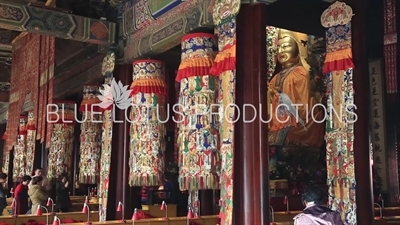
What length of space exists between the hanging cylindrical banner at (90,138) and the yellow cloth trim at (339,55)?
4.31 meters

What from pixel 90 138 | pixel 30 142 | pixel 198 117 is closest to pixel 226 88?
pixel 198 117

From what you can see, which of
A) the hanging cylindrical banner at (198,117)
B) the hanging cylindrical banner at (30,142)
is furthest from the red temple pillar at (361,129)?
the hanging cylindrical banner at (30,142)

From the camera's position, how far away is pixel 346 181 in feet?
13.8

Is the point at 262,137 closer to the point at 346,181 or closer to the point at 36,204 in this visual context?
the point at 346,181

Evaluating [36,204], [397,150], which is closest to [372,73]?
Result: [397,150]

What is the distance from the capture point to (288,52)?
702 centimetres

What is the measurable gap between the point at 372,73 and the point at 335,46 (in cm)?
205

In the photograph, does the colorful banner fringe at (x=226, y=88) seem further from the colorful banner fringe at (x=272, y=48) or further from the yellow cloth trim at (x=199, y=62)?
the colorful banner fringe at (x=272, y=48)

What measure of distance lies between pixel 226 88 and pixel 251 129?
18.7 inches

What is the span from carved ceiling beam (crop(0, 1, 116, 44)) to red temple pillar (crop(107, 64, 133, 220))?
1.87 feet

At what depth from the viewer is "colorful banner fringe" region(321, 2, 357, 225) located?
4.21 metres

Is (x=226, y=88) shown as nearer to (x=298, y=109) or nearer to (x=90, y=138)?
(x=298, y=109)

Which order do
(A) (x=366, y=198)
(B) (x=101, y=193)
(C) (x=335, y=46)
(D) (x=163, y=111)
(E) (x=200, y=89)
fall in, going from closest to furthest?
(A) (x=366, y=198) → (C) (x=335, y=46) → (E) (x=200, y=89) → (D) (x=163, y=111) → (B) (x=101, y=193)

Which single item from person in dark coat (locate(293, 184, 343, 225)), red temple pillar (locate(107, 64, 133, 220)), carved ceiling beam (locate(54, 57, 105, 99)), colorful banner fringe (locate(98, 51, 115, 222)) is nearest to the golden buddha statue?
red temple pillar (locate(107, 64, 133, 220))
